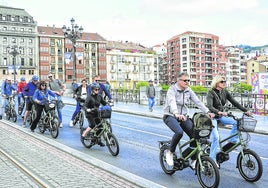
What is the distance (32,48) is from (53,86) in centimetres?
10039

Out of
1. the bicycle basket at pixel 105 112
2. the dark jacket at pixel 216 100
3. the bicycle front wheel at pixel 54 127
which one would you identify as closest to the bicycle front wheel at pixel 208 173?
the dark jacket at pixel 216 100

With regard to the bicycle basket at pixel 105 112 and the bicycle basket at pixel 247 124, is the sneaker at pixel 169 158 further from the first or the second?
the bicycle basket at pixel 105 112

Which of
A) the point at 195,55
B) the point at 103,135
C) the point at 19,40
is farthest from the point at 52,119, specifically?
the point at 195,55

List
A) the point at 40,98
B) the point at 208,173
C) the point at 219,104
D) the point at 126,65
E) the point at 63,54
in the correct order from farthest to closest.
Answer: the point at 126,65 → the point at 63,54 → the point at 40,98 → the point at 219,104 → the point at 208,173

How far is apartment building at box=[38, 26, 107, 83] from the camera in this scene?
373 feet

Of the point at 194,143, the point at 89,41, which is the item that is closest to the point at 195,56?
the point at 89,41

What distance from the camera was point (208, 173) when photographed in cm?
608

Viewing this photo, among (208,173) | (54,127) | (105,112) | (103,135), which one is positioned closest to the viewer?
Answer: (208,173)

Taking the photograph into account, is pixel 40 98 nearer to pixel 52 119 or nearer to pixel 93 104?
pixel 52 119

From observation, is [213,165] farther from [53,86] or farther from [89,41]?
[89,41]

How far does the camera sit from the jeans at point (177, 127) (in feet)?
22.0

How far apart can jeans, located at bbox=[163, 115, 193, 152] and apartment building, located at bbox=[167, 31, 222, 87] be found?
433ft

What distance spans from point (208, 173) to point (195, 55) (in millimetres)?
139058

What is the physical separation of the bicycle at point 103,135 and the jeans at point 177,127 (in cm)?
237
